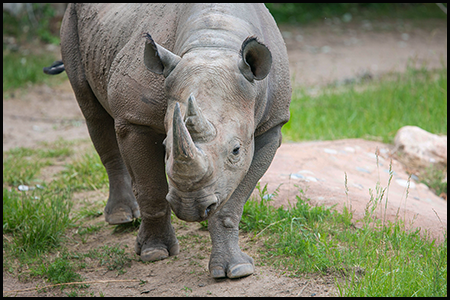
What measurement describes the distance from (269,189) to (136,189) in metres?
1.24

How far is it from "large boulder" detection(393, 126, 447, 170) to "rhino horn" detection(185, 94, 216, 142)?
3739 mm

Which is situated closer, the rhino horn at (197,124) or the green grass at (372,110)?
the rhino horn at (197,124)

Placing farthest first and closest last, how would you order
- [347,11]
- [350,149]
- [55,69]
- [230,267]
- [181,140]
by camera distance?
1. [347,11]
2. [350,149]
3. [55,69]
4. [230,267]
5. [181,140]

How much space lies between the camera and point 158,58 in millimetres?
2750

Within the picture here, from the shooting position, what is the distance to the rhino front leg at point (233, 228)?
3.13m

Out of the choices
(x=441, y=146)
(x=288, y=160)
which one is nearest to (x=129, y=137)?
(x=288, y=160)

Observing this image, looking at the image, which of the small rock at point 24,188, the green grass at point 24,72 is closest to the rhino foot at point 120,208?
the small rock at point 24,188

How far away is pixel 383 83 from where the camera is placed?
320 inches

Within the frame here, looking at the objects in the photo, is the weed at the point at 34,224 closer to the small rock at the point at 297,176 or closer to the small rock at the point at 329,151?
the small rock at the point at 297,176

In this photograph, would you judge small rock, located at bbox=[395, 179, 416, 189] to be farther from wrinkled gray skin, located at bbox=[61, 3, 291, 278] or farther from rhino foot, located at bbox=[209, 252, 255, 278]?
rhino foot, located at bbox=[209, 252, 255, 278]

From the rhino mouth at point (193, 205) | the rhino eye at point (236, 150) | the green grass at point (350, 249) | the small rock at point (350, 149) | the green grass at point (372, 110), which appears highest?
the rhino eye at point (236, 150)

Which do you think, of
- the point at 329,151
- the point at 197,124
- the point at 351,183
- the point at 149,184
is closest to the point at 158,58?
the point at 197,124

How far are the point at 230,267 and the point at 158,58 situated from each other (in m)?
1.29

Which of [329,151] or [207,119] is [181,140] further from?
[329,151]
